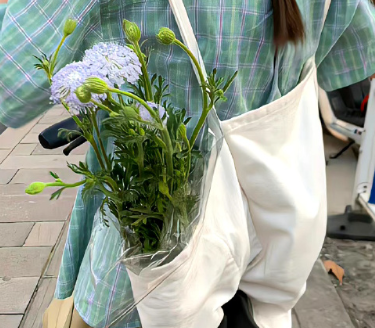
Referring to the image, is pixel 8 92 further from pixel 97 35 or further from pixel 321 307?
pixel 321 307

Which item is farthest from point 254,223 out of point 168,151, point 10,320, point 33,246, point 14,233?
point 14,233

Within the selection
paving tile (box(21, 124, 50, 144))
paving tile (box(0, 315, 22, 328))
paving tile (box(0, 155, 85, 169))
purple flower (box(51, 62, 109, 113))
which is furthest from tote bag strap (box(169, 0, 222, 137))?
paving tile (box(21, 124, 50, 144))

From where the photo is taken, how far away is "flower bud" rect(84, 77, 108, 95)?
1.63ft

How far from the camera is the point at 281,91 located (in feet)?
3.00

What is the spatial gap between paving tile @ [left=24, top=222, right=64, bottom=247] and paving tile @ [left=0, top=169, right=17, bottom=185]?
666 mm

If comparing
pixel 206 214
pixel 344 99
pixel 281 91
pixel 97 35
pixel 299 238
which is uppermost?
pixel 97 35

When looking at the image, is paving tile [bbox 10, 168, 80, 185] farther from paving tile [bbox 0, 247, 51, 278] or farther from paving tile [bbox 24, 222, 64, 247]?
paving tile [bbox 0, 247, 51, 278]

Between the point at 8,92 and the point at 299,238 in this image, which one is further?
the point at 299,238

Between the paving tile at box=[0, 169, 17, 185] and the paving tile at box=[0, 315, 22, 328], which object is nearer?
the paving tile at box=[0, 315, 22, 328]

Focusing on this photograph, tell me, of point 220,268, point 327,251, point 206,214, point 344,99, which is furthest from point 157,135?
point 344,99

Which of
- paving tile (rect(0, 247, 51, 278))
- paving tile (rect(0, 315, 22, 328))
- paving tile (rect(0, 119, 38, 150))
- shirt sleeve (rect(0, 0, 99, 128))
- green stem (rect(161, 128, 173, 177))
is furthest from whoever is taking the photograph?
paving tile (rect(0, 119, 38, 150))

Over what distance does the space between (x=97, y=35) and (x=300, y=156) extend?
48 centimetres

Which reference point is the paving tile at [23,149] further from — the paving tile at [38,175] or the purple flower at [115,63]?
the purple flower at [115,63]

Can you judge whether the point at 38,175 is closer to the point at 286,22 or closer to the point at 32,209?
the point at 32,209
